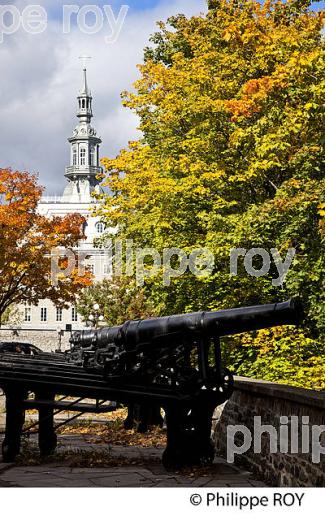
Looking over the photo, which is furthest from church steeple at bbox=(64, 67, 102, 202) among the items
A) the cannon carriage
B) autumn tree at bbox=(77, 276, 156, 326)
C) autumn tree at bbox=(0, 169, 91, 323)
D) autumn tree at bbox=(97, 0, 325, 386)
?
the cannon carriage

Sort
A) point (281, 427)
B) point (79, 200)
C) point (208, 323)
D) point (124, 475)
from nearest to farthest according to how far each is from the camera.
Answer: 1. point (281, 427)
2. point (208, 323)
3. point (124, 475)
4. point (79, 200)

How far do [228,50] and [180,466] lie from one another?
44.9 feet

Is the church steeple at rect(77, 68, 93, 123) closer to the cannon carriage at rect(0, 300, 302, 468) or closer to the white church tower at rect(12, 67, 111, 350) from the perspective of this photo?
the white church tower at rect(12, 67, 111, 350)

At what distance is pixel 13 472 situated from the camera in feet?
30.7

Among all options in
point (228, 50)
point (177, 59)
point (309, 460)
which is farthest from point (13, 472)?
point (177, 59)

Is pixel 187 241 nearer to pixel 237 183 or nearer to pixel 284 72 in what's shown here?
pixel 237 183

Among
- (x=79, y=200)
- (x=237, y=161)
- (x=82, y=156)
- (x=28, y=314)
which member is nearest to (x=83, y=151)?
(x=82, y=156)

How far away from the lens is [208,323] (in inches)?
349

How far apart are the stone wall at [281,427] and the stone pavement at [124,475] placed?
27 cm

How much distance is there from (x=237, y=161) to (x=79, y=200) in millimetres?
107342

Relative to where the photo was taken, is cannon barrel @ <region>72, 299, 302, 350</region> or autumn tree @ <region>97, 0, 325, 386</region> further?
autumn tree @ <region>97, 0, 325, 386</region>

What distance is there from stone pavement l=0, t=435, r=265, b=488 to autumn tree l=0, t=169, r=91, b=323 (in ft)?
74.4

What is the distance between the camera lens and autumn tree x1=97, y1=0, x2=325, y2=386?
16875 millimetres

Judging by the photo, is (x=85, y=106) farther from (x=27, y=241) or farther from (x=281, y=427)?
(x=281, y=427)
